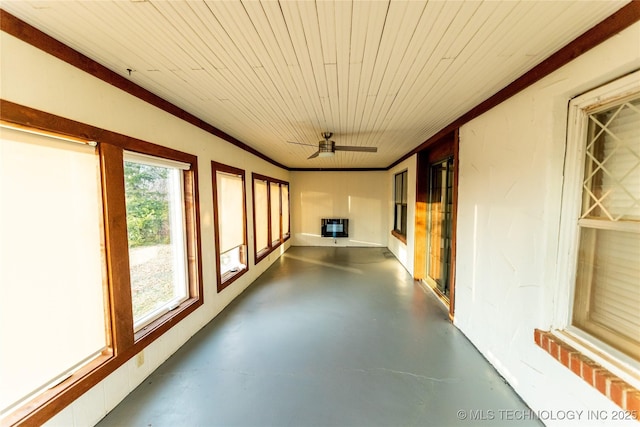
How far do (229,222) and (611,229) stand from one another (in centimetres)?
414

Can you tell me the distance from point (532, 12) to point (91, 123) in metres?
2.87

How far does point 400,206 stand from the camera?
6926mm

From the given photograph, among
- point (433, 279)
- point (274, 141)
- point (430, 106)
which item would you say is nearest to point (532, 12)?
point (430, 106)

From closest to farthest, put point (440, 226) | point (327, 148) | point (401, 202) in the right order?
point (327, 148)
point (440, 226)
point (401, 202)

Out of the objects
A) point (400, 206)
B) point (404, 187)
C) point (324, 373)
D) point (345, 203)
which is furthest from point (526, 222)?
point (345, 203)

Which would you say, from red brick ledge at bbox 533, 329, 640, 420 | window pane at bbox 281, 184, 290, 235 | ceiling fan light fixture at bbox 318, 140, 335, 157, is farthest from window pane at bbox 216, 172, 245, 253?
red brick ledge at bbox 533, 329, 640, 420

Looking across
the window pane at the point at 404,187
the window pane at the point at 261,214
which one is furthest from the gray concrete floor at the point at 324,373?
the window pane at the point at 404,187

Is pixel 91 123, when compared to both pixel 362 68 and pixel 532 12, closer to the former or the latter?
pixel 362 68

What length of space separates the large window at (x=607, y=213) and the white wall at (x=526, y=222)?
9 cm

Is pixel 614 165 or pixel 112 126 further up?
pixel 112 126

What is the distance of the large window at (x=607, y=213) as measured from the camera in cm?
140

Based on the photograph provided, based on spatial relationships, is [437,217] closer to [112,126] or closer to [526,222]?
[526,222]

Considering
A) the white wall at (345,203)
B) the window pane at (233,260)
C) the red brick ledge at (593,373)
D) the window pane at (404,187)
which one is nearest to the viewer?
the red brick ledge at (593,373)

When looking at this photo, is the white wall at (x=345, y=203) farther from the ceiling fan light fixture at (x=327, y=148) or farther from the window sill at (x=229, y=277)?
the ceiling fan light fixture at (x=327, y=148)
